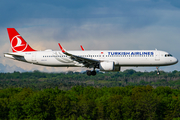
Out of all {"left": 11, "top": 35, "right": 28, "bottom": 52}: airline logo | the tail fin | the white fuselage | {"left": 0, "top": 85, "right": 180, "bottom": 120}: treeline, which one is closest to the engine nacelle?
the white fuselage

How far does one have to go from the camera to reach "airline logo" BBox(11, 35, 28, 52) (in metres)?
65.4

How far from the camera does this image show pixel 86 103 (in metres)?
115

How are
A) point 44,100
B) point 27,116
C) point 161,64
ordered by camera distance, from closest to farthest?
point 161,64 → point 27,116 → point 44,100

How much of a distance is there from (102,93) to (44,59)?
86687 millimetres

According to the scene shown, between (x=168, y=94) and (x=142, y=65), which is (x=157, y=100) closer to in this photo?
(x=168, y=94)

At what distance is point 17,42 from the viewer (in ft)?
217

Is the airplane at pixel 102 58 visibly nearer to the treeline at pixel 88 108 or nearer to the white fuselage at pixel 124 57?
the white fuselage at pixel 124 57

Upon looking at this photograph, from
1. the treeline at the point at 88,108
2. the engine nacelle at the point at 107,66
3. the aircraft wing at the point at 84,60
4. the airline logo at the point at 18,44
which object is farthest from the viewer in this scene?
the treeline at the point at 88,108

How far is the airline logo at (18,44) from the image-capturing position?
65.4 metres

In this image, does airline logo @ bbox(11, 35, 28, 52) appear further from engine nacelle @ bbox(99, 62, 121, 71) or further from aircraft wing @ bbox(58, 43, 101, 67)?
engine nacelle @ bbox(99, 62, 121, 71)

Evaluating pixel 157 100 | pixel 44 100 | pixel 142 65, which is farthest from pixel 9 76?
pixel 142 65

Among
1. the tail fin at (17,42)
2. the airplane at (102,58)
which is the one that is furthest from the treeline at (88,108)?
the airplane at (102,58)

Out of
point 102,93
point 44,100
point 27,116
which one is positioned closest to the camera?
point 27,116

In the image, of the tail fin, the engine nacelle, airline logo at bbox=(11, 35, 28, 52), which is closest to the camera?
the engine nacelle
